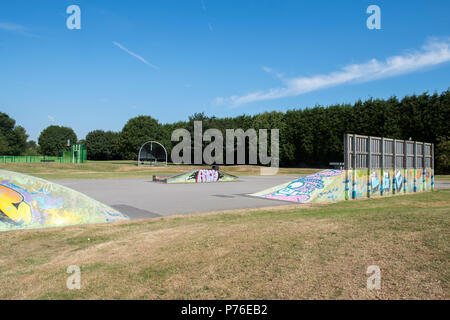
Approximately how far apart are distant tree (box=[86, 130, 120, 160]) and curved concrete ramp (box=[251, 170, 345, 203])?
304 ft

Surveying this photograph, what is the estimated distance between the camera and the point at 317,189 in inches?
597

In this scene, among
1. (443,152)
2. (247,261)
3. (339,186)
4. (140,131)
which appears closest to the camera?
(247,261)

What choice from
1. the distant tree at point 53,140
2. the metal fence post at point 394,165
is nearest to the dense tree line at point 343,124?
the metal fence post at point 394,165

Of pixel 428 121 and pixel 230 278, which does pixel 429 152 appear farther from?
pixel 230 278

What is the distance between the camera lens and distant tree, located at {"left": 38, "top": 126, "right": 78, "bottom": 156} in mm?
109375

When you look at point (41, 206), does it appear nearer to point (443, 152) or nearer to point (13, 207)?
point (13, 207)

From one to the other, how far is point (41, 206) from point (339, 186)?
1282cm

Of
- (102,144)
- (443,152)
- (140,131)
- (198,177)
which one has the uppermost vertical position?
(140,131)

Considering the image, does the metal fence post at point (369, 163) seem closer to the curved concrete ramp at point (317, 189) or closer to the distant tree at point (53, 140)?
the curved concrete ramp at point (317, 189)

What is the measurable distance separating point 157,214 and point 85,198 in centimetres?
242

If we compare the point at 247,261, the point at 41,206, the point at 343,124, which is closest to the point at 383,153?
the point at 247,261

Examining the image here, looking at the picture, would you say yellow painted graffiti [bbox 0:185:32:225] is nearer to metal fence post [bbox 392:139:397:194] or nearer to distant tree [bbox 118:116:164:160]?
metal fence post [bbox 392:139:397:194]

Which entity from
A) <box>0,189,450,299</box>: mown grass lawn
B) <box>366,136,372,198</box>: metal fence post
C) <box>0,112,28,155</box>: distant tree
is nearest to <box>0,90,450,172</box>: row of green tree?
<box>366,136,372,198</box>: metal fence post
